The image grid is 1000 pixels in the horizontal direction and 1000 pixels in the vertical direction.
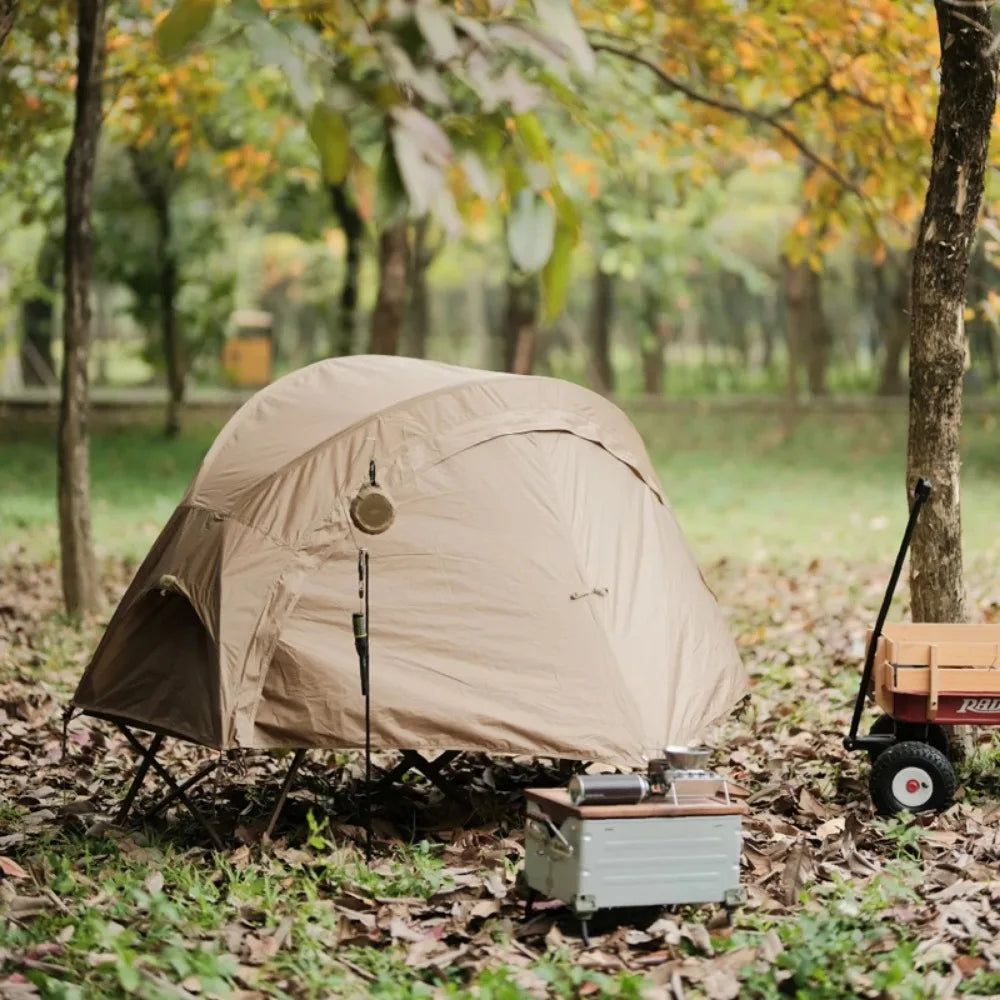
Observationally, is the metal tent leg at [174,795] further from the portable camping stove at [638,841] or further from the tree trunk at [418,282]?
the tree trunk at [418,282]

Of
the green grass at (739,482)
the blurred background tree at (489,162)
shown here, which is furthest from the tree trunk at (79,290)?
the green grass at (739,482)

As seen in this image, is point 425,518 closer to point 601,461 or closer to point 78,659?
point 601,461

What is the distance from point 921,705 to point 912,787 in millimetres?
341

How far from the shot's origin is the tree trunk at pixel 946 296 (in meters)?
6.64

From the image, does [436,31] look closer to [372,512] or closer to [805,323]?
[372,512]

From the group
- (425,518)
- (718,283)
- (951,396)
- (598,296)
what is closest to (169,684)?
(425,518)

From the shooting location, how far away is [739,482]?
19688 mm

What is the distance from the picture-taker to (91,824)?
246 inches

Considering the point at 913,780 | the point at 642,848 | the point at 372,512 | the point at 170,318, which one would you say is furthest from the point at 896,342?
the point at 642,848

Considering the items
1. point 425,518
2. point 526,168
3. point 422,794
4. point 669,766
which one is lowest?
point 422,794

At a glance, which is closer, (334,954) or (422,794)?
(334,954)

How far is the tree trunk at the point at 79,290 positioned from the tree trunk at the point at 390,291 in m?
5.35

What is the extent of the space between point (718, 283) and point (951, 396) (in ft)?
113

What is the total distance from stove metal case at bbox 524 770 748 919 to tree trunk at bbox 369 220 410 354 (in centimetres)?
1105
